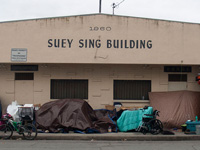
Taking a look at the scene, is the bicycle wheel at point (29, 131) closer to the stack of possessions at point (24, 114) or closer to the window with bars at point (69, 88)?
the stack of possessions at point (24, 114)

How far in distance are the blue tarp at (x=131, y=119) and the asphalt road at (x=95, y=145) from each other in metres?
1.43

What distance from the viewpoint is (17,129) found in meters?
11.0

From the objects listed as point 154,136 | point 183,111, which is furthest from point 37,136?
point 183,111

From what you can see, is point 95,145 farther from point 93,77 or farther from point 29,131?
point 93,77

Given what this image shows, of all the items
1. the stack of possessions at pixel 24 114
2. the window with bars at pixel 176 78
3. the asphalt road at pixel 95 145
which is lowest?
the asphalt road at pixel 95 145

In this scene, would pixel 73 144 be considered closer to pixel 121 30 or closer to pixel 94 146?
pixel 94 146

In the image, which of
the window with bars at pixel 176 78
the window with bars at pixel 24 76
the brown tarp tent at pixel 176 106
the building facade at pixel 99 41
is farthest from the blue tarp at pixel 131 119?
the window with bars at pixel 24 76

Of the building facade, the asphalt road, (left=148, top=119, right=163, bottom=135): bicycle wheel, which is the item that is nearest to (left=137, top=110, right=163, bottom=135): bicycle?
(left=148, top=119, right=163, bottom=135): bicycle wheel

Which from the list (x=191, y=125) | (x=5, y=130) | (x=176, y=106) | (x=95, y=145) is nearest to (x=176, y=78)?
(x=176, y=106)

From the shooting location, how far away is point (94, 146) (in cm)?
956

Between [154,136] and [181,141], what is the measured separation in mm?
1070

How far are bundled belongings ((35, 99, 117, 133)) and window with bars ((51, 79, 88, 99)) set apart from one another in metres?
1.84

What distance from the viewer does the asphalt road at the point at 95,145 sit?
9.26 m

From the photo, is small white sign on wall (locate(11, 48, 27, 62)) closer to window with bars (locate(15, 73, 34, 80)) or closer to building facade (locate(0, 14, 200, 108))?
building facade (locate(0, 14, 200, 108))
